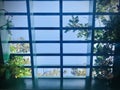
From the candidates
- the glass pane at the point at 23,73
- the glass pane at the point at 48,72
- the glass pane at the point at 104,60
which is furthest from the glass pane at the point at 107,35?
the glass pane at the point at 23,73

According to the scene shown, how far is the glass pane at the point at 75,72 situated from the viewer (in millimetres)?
2543

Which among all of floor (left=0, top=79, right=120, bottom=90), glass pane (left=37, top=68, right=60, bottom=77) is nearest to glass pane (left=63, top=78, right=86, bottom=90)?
floor (left=0, top=79, right=120, bottom=90)

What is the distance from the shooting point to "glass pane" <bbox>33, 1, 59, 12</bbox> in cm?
226

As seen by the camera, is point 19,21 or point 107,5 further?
point 19,21

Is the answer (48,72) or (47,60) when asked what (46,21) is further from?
(48,72)

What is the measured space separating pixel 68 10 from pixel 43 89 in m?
0.89

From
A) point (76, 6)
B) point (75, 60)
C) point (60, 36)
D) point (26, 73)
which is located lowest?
point (26, 73)

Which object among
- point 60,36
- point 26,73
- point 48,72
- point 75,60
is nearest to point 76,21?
point 60,36

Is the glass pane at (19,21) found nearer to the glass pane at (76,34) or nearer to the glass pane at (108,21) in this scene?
the glass pane at (76,34)

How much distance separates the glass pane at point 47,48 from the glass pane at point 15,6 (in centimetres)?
42

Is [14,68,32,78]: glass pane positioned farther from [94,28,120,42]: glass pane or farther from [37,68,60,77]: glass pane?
[94,28,120,42]: glass pane

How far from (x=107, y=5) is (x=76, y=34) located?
1.40 ft

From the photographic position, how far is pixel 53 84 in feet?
8.27

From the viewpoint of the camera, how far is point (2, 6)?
226 cm
